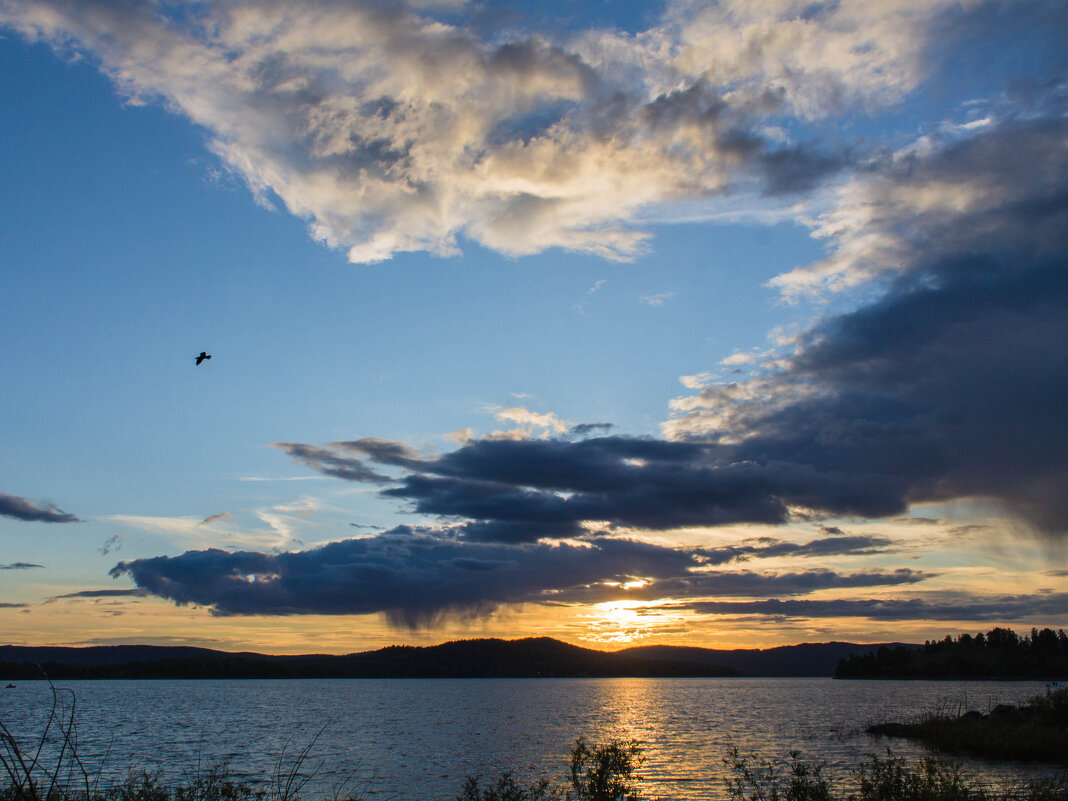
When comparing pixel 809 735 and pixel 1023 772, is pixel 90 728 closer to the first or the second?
pixel 809 735

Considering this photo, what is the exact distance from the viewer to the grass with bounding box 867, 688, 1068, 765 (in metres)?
58.3

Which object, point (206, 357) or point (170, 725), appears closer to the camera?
point (206, 357)

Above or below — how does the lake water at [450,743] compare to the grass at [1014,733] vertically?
below

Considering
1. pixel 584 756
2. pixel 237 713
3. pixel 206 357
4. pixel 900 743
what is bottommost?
pixel 237 713

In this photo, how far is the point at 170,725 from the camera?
117m

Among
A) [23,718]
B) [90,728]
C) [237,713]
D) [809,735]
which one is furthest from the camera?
[237,713]

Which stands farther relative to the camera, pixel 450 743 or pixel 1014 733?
pixel 450 743

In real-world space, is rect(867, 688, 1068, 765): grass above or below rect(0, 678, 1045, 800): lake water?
above

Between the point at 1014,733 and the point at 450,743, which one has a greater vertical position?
the point at 1014,733

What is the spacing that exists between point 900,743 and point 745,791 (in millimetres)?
35396

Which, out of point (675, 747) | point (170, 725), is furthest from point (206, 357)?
point (170, 725)

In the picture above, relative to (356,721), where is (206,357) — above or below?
above

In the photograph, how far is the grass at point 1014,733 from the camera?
2295 inches

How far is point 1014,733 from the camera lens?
60250 millimetres
